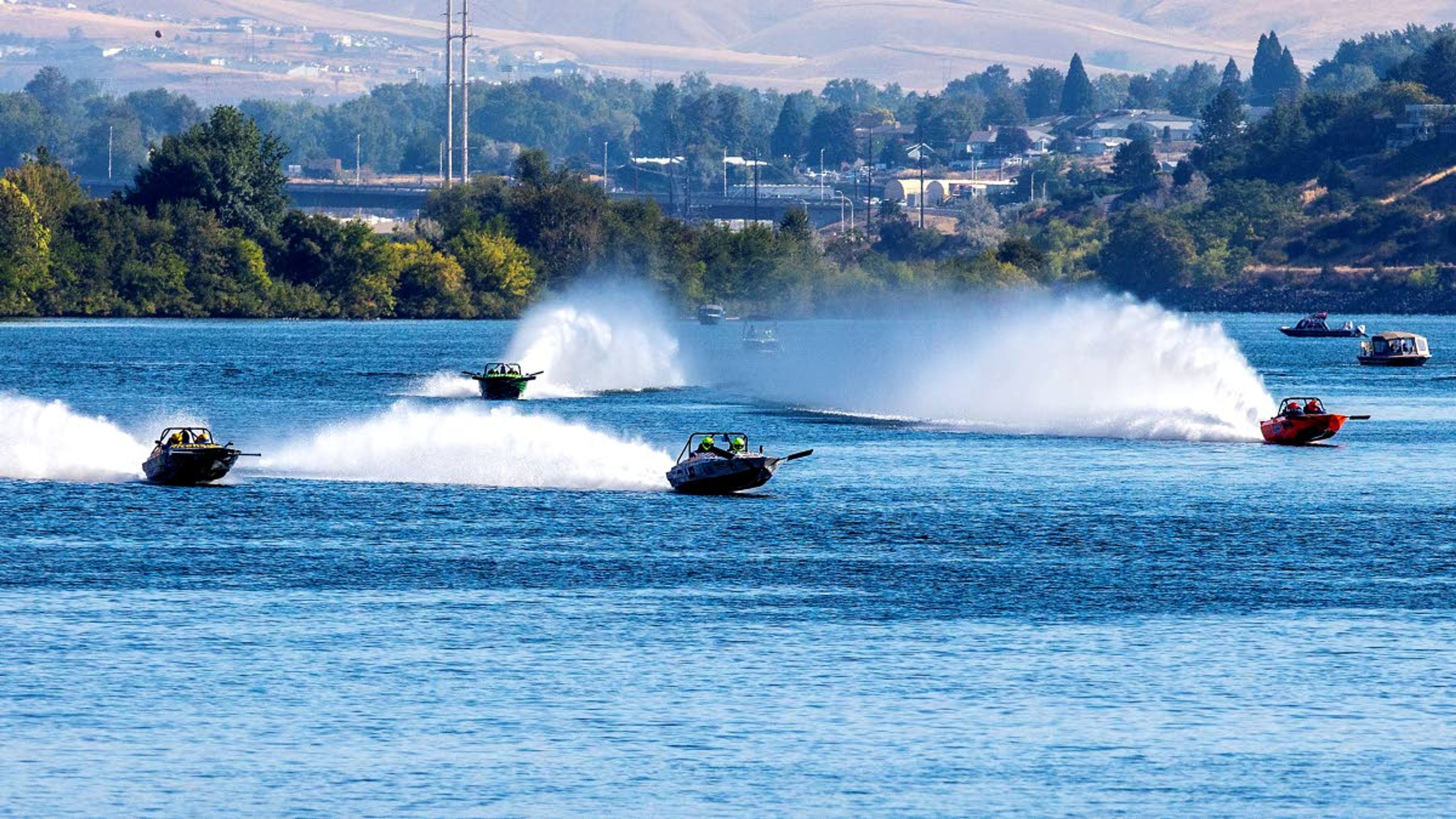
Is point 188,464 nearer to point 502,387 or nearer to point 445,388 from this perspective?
point 502,387

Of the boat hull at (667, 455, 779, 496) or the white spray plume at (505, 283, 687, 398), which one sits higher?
the boat hull at (667, 455, 779, 496)

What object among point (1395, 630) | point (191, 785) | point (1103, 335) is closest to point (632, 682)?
point (191, 785)

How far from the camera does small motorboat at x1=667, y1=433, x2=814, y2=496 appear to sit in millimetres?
81875

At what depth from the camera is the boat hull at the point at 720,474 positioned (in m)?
81.9

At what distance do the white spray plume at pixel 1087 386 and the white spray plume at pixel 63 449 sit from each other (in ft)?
146

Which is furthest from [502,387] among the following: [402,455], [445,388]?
[402,455]

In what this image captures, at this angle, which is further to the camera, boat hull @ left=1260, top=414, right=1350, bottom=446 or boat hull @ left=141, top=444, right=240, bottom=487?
boat hull @ left=1260, top=414, right=1350, bottom=446

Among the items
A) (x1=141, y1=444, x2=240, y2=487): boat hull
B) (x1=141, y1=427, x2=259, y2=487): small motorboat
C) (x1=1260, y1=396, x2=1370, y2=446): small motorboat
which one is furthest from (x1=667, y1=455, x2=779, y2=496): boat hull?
(x1=1260, y1=396, x2=1370, y2=446): small motorboat

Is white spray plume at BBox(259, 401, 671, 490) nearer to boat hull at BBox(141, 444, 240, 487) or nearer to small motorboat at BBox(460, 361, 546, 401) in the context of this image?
boat hull at BBox(141, 444, 240, 487)

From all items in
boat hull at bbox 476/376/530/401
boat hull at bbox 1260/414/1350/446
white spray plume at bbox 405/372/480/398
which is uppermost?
boat hull at bbox 1260/414/1350/446

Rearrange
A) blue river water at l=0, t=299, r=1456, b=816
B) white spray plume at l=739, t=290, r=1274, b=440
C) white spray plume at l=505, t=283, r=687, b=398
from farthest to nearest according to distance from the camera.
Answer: white spray plume at l=505, t=283, r=687, b=398
white spray plume at l=739, t=290, r=1274, b=440
blue river water at l=0, t=299, r=1456, b=816

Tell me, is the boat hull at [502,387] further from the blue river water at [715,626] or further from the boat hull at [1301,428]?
the boat hull at [1301,428]

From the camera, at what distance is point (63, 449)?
312ft

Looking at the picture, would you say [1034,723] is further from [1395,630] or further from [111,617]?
[111,617]
